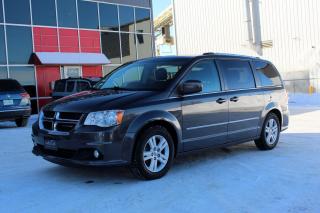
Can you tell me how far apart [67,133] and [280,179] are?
2796mm

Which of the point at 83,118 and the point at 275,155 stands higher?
the point at 83,118

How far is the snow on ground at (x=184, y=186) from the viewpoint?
5.08 meters

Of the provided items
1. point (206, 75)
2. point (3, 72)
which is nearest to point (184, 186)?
point (206, 75)

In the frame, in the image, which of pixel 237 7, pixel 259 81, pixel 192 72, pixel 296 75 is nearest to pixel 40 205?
pixel 192 72

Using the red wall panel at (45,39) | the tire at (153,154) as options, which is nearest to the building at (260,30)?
the red wall panel at (45,39)

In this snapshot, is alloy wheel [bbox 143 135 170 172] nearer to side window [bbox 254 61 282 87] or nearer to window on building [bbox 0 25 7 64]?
side window [bbox 254 61 282 87]

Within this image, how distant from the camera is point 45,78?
22.9m

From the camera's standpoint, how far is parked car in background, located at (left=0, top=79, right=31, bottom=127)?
14138 millimetres

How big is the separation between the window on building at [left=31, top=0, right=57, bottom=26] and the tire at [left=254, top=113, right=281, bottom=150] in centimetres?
1656

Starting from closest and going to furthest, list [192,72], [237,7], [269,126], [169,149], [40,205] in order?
[40,205] → [169,149] → [192,72] → [269,126] → [237,7]

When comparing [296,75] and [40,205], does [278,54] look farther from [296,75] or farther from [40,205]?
[40,205]

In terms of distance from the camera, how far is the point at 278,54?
113 feet

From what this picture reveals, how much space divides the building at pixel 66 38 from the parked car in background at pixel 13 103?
6.97 meters

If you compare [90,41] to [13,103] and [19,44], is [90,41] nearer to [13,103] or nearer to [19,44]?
[19,44]
